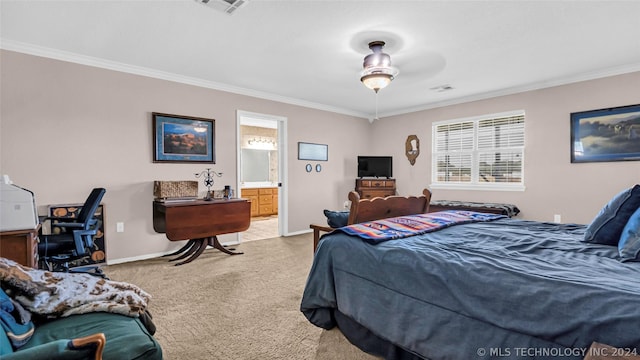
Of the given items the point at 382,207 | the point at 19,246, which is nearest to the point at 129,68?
the point at 19,246

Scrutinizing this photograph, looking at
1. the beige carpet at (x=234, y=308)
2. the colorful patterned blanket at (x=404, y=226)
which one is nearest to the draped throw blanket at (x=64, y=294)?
the beige carpet at (x=234, y=308)

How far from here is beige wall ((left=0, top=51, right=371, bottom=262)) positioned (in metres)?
3.03

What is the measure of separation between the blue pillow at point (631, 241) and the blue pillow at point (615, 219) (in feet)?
0.34

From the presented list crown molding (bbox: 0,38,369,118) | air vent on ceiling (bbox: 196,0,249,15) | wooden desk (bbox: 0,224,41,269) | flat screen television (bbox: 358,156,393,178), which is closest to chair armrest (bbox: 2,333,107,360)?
wooden desk (bbox: 0,224,41,269)

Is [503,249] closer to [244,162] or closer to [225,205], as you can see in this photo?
[225,205]

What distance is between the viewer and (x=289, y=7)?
233cm

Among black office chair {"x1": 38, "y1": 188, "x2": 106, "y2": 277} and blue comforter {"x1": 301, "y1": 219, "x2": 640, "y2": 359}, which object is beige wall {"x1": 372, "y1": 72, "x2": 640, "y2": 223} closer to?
blue comforter {"x1": 301, "y1": 219, "x2": 640, "y2": 359}

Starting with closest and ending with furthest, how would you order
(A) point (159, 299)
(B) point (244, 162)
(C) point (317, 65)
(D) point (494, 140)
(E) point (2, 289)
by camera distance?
(E) point (2, 289), (A) point (159, 299), (C) point (317, 65), (D) point (494, 140), (B) point (244, 162)

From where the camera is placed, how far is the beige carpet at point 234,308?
1.81m

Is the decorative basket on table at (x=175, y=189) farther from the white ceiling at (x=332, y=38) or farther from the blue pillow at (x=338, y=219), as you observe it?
the blue pillow at (x=338, y=219)

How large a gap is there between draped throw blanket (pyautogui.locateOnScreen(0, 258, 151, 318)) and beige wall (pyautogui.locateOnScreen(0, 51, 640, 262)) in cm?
233

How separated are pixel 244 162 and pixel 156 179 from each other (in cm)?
385

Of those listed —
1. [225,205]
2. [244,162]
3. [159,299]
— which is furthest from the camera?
[244,162]

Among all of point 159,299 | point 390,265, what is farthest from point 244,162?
point 390,265
